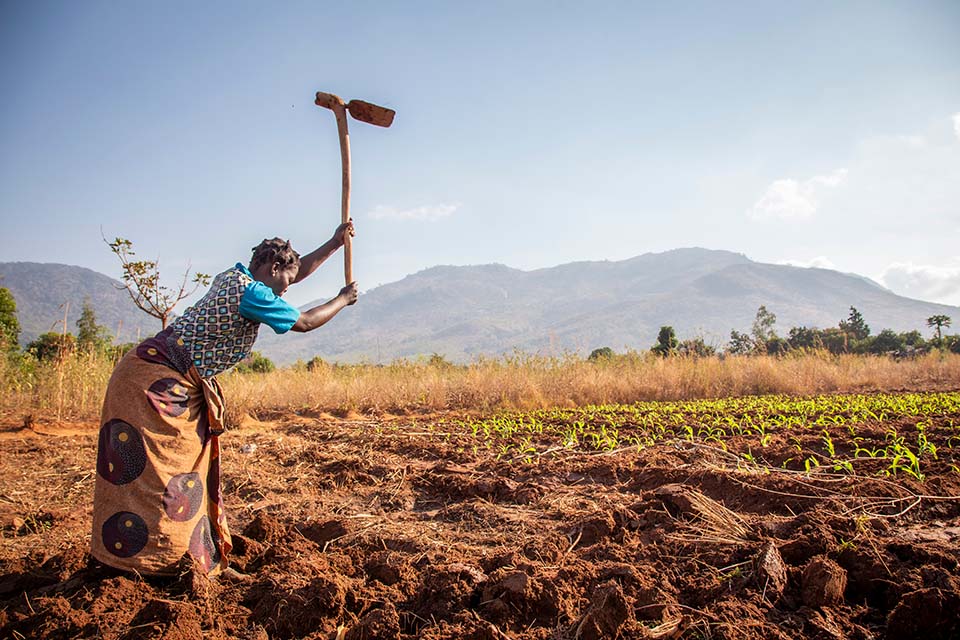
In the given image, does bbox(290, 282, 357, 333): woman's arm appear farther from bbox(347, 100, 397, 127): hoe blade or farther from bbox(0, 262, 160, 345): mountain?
bbox(0, 262, 160, 345): mountain

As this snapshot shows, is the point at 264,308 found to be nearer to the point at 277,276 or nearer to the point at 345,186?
the point at 277,276

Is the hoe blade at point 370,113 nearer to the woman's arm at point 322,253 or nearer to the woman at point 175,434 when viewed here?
the woman's arm at point 322,253

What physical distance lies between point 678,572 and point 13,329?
16.0 m

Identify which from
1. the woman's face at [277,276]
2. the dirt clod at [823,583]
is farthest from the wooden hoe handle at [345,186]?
the dirt clod at [823,583]

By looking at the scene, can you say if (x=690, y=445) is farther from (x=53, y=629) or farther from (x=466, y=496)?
(x=53, y=629)

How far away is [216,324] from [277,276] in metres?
0.42

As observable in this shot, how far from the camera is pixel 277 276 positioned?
9.87 feet

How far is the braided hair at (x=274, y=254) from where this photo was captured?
3006 millimetres

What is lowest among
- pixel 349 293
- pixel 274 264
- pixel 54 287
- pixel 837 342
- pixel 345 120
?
pixel 837 342

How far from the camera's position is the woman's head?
118 inches

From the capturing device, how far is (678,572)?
2529 millimetres

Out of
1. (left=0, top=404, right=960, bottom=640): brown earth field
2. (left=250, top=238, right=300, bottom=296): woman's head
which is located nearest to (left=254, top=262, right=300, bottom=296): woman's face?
(left=250, top=238, right=300, bottom=296): woman's head

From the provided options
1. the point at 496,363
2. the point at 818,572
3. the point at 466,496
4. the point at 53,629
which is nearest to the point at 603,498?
the point at 466,496

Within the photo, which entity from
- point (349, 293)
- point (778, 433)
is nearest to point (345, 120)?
point (349, 293)
